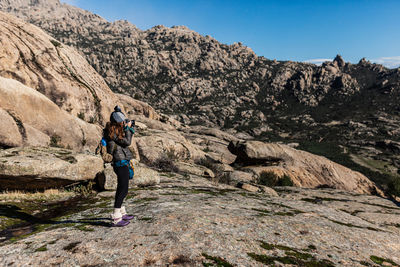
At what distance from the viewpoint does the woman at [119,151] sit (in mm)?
7215

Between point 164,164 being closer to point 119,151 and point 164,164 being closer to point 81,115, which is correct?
point 81,115

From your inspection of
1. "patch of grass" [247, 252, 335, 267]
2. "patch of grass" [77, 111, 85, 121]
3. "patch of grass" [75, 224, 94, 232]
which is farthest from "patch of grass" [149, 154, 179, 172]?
"patch of grass" [247, 252, 335, 267]

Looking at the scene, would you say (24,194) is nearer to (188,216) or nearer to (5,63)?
(188,216)

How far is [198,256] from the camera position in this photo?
4.95 m

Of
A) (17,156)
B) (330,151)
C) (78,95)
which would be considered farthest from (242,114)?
(17,156)

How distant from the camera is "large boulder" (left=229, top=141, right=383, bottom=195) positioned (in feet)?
125

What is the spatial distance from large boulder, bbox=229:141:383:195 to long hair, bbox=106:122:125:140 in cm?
3284

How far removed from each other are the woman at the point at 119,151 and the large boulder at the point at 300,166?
32.5 meters

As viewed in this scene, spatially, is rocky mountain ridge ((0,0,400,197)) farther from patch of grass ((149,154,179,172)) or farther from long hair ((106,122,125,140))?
long hair ((106,122,125,140))

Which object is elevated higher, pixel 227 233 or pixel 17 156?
pixel 17 156

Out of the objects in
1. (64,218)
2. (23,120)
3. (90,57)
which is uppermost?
(90,57)

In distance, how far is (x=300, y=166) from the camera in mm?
39500

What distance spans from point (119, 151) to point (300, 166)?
38.6 meters

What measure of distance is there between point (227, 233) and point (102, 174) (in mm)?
9773
